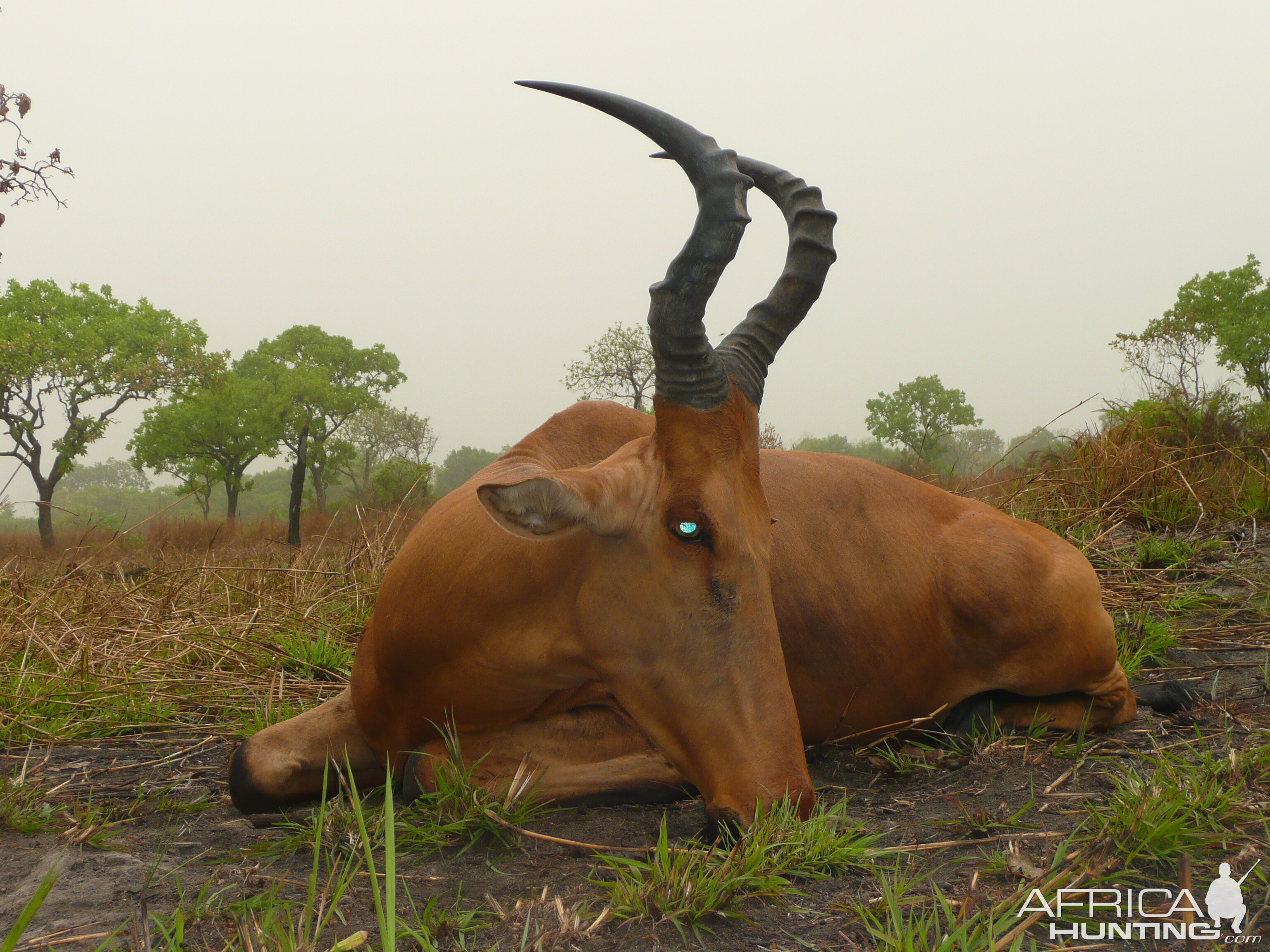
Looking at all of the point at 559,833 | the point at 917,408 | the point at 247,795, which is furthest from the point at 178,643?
the point at 917,408

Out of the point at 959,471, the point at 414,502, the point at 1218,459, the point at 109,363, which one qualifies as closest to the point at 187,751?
the point at 959,471

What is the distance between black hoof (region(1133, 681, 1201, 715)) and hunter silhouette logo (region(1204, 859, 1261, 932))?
2318mm

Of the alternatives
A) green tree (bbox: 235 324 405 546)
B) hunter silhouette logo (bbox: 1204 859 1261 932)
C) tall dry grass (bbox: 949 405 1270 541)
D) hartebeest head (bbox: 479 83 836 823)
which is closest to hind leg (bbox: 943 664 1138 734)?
hartebeest head (bbox: 479 83 836 823)

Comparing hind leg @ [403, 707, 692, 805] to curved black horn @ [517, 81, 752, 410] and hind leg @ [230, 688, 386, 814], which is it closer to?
hind leg @ [230, 688, 386, 814]

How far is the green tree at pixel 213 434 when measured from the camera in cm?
4650

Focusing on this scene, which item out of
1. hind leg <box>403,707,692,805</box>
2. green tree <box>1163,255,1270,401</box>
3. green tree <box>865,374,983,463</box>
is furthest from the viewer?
green tree <box>865,374,983,463</box>

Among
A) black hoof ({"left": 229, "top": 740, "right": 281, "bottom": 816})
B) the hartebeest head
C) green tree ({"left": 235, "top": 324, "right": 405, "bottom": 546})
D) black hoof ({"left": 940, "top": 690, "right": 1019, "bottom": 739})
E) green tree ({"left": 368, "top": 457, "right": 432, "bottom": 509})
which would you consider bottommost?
black hoof ({"left": 229, "top": 740, "right": 281, "bottom": 816})

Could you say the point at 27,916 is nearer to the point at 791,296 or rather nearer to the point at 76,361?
the point at 791,296

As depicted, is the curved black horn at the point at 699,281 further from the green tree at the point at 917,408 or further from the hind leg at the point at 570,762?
the green tree at the point at 917,408

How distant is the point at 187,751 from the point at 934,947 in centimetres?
356

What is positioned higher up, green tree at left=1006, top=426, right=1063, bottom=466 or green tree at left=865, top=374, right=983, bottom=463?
green tree at left=865, top=374, right=983, bottom=463

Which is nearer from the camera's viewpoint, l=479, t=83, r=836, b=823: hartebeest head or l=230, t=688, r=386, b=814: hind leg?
l=479, t=83, r=836, b=823: hartebeest head

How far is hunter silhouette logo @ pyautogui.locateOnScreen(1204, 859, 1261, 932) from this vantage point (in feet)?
6.63

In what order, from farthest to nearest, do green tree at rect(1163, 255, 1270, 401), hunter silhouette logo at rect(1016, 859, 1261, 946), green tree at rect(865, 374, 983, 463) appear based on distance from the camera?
green tree at rect(865, 374, 983, 463) < green tree at rect(1163, 255, 1270, 401) < hunter silhouette logo at rect(1016, 859, 1261, 946)
